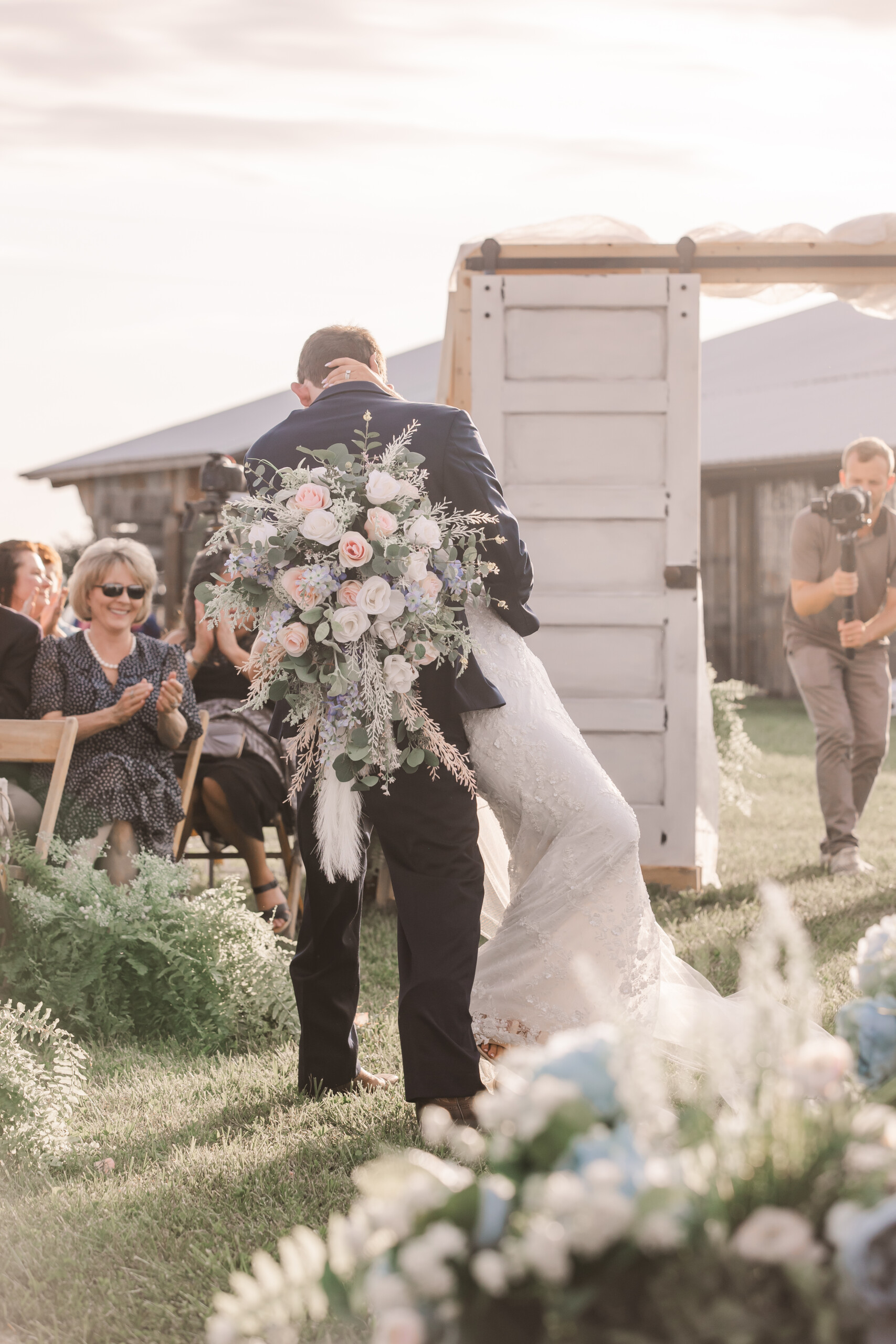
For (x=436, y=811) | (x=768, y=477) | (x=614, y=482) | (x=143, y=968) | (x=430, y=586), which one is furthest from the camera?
(x=768, y=477)

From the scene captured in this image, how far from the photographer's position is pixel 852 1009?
159 cm

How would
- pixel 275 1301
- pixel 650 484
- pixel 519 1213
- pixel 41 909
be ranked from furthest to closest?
pixel 650 484 < pixel 41 909 < pixel 275 1301 < pixel 519 1213

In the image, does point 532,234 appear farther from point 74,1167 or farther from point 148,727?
point 74,1167

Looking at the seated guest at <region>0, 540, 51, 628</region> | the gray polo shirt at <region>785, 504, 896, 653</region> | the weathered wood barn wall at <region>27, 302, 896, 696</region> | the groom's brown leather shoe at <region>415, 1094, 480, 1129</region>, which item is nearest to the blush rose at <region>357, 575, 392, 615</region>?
the groom's brown leather shoe at <region>415, 1094, 480, 1129</region>

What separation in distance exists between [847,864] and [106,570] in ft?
12.9

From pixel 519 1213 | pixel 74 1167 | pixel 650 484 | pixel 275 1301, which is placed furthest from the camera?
pixel 650 484

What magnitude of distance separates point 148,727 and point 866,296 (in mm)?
4060

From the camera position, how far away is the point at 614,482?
614cm

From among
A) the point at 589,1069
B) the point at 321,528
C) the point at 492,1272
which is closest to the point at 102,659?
the point at 321,528

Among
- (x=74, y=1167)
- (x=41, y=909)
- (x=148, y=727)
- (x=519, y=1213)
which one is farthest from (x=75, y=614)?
(x=519, y=1213)

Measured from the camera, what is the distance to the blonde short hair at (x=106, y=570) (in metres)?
5.20

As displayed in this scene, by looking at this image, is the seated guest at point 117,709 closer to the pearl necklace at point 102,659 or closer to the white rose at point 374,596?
the pearl necklace at point 102,659

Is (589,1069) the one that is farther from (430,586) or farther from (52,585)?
(52,585)

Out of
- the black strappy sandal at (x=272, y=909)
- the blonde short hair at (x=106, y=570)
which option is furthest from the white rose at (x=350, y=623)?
the black strappy sandal at (x=272, y=909)
